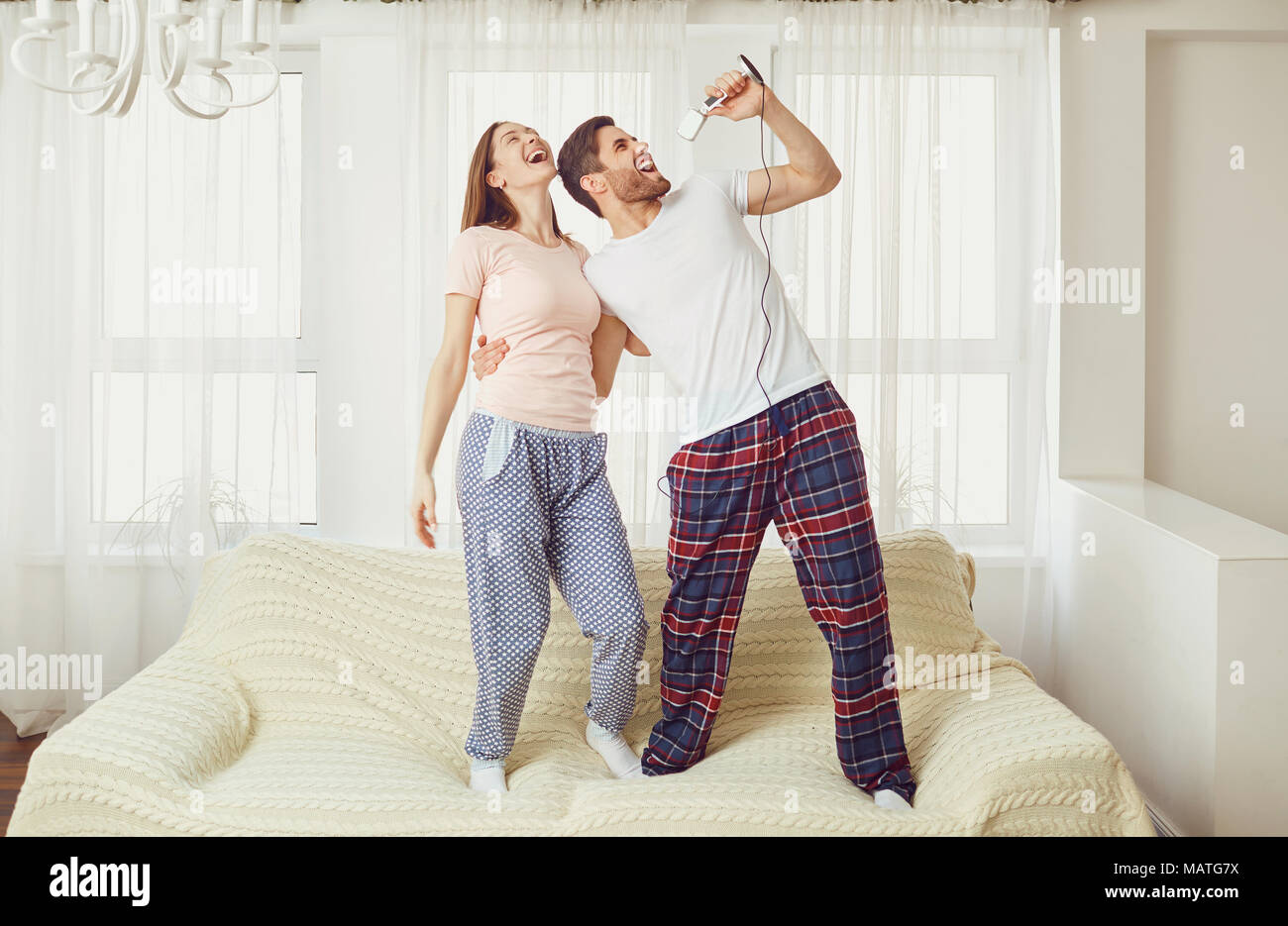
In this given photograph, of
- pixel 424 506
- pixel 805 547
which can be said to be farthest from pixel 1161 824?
pixel 424 506

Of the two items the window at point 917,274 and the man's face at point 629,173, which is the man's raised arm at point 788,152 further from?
the window at point 917,274

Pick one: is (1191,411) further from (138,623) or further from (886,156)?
(138,623)

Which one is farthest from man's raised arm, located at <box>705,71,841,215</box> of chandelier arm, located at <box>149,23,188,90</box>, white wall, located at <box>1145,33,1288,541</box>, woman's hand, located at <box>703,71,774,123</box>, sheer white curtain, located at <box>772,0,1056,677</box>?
white wall, located at <box>1145,33,1288,541</box>

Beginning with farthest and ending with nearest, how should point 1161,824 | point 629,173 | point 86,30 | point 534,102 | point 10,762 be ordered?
1. point 534,102
2. point 10,762
3. point 1161,824
4. point 629,173
5. point 86,30

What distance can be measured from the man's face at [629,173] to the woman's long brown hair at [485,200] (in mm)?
203

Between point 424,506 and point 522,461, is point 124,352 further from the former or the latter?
point 522,461

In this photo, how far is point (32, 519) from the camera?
10.4ft

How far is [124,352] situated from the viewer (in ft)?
10.5

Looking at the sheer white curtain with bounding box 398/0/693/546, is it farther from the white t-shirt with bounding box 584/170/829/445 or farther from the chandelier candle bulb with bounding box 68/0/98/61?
the chandelier candle bulb with bounding box 68/0/98/61

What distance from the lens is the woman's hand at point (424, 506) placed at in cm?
202

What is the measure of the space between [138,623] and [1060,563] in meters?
2.85

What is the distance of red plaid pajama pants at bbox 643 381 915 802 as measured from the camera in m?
1.91

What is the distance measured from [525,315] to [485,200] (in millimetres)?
265
